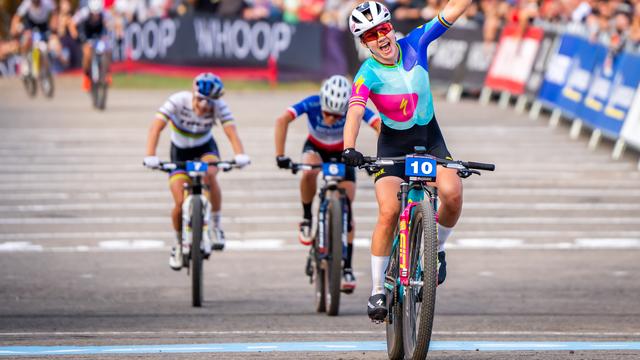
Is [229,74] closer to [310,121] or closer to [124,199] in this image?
[124,199]

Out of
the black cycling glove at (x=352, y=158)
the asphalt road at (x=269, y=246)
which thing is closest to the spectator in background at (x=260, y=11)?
the asphalt road at (x=269, y=246)

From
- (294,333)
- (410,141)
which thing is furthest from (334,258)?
(410,141)

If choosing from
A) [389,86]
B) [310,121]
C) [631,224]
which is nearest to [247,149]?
[631,224]

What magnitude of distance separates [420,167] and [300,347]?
1695 mm

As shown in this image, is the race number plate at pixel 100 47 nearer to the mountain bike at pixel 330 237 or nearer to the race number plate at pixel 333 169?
the mountain bike at pixel 330 237

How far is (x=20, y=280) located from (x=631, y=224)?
7410 millimetres

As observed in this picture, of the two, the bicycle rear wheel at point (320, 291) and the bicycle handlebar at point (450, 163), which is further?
the bicycle rear wheel at point (320, 291)

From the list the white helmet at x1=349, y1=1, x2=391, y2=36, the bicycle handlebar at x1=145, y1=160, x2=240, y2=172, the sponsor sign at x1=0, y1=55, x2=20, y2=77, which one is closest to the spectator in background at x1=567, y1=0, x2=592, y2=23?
the bicycle handlebar at x1=145, y1=160, x2=240, y2=172

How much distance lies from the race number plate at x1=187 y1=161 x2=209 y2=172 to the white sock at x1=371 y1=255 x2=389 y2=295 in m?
3.62

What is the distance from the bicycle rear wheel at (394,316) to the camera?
812 cm

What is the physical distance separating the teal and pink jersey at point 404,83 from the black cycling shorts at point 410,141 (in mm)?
41

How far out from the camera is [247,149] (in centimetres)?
2206

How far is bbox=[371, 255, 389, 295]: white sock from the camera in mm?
8492

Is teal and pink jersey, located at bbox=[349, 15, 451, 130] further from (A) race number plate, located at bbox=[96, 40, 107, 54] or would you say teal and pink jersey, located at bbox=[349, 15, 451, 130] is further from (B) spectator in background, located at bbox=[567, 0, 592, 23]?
(A) race number plate, located at bbox=[96, 40, 107, 54]
